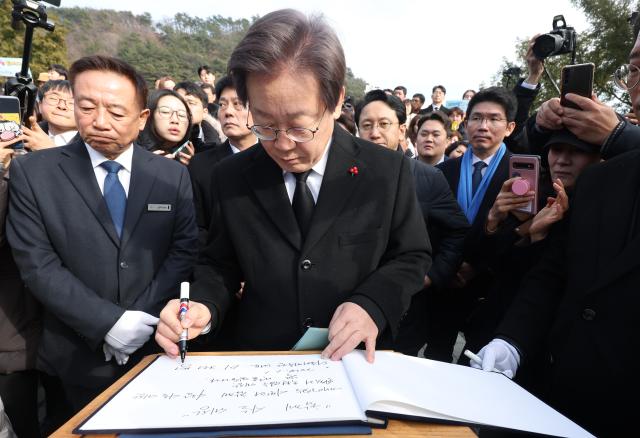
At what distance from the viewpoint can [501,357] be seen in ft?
4.94

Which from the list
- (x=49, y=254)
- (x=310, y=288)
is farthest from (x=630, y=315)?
(x=49, y=254)

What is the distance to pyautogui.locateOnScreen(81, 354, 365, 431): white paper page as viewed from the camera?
887 mm

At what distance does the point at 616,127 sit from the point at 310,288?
147cm

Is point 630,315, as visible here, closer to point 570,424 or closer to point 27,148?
point 570,424

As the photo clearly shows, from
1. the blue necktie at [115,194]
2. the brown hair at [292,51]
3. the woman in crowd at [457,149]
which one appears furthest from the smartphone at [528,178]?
the woman in crowd at [457,149]

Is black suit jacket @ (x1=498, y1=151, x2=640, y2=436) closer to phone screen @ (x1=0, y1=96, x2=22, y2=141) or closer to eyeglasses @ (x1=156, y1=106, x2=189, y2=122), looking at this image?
phone screen @ (x1=0, y1=96, x2=22, y2=141)

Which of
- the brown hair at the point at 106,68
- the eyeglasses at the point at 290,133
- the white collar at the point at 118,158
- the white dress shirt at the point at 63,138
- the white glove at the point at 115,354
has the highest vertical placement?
the brown hair at the point at 106,68

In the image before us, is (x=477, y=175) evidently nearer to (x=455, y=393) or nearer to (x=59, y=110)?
(x=455, y=393)

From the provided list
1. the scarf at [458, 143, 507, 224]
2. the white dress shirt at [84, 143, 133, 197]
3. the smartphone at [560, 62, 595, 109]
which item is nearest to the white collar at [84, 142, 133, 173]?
the white dress shirt at [84, 143, 133, 197]

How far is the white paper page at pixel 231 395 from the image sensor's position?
89cm

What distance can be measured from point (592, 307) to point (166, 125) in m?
3.28

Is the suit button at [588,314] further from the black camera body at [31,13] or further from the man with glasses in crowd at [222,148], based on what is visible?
the black camera body at [31,13]

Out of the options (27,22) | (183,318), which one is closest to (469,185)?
(183,318)

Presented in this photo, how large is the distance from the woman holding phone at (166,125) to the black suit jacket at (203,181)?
18.6 inches
